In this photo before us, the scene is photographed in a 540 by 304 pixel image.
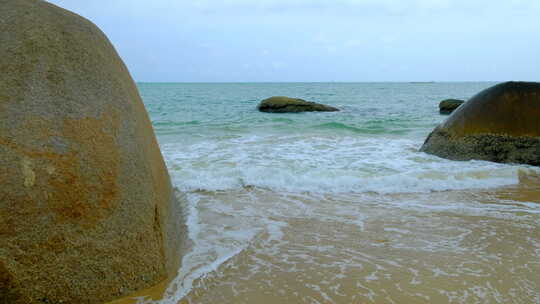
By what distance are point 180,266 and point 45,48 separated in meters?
1.53

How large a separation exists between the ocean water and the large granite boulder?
342 mm

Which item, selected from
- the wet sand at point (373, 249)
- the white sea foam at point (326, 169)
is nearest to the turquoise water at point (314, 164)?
the white sea foam at point (326, 169)

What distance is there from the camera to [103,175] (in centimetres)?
233

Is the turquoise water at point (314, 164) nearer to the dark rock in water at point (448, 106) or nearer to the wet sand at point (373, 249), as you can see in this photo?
the wet sand at point (373, 249)

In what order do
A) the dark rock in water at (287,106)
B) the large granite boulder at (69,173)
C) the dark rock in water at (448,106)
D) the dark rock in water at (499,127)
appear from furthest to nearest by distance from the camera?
the dark rock in water at (448,106) → the dark rock in water at (287,106) → the dark rock in water at (499,127) → the large granite boulder at (69,173)

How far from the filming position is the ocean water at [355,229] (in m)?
2.55

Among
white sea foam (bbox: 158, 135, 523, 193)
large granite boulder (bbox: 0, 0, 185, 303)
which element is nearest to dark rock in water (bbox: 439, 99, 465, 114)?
white sea foam (bbox: 158, 135, 523, 193)

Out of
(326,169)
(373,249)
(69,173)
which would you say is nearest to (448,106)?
(326,169)

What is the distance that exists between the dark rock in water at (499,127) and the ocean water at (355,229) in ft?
1.32

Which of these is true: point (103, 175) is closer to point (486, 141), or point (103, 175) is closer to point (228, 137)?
point (486, 141)

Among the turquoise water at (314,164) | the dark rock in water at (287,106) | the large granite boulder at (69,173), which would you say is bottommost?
the turquoise water at (314,164)

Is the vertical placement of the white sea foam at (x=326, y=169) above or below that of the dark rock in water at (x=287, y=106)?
below

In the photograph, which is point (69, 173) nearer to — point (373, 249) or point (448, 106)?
point (373, 249)

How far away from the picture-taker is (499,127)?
22.0 ft
